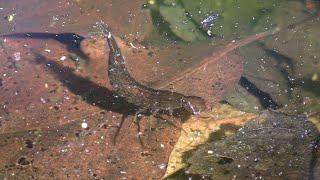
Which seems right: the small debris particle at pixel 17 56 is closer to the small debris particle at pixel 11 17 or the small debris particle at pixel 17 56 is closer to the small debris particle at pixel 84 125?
the small debris particle at pixel 11 17

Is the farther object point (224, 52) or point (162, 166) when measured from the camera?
point (224, 52)

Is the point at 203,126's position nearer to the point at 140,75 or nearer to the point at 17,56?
the point at 140,75

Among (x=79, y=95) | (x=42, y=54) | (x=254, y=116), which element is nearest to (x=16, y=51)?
(x=42, y=54)

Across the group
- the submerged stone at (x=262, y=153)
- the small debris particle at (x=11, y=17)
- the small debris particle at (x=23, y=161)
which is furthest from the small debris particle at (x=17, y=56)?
the submerged stone at (x=262, y=153)

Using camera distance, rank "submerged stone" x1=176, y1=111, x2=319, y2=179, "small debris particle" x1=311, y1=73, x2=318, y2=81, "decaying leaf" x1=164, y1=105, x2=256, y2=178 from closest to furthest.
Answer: "submerged stone" x1=176, y1=111, x2=319, y2=179 → "decaying leaf" x1=164, y1=105, x2=256, y2=178 → "small debris particle" x1=311, y1=73, x2=318, y2=81

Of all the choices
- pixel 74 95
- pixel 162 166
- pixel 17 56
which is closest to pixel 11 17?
pixel 17 56

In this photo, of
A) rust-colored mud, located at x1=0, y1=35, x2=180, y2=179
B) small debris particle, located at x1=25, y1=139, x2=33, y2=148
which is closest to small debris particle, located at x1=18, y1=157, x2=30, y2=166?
rust-colored mud, located at x1=0, y1=35, x2=180, y2=179

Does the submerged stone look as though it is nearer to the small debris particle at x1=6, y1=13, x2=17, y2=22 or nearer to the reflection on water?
the reflection on water

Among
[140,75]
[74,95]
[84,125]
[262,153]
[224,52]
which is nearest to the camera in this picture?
[262,153]
